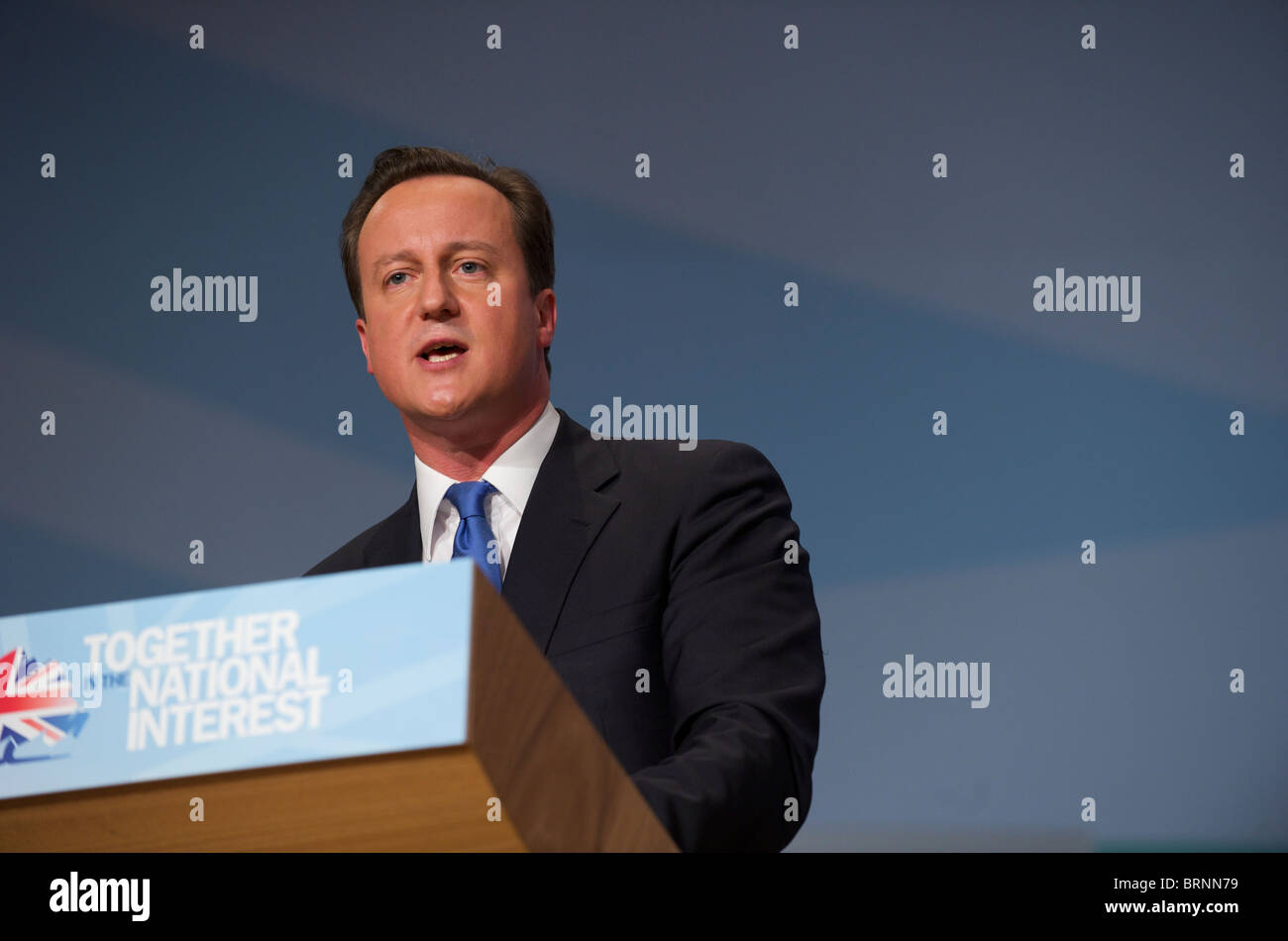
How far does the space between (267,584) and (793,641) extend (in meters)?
0.87

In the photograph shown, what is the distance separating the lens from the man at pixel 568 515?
1.45 m

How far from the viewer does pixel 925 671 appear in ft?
10.1

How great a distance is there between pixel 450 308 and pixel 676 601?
0.50 meters

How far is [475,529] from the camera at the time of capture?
171cm

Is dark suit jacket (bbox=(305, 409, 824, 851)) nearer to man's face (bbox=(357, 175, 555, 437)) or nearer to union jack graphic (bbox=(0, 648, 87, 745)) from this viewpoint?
man's face (bbox=(357, 175, 555, 437))

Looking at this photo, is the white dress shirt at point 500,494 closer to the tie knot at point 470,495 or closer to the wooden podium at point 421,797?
the tie knot at point 470,495

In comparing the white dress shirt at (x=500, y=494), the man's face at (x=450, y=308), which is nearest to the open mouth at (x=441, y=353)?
the man's face at (x=450, y=308)

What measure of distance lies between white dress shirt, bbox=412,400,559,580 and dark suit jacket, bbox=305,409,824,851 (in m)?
0.03

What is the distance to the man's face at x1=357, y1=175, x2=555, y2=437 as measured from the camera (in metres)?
1.78

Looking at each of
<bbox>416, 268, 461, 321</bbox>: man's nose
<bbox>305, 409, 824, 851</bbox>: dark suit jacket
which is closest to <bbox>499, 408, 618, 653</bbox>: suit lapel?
<bbox>305, 409, 824, 851</bbox>: dark suit jacket
